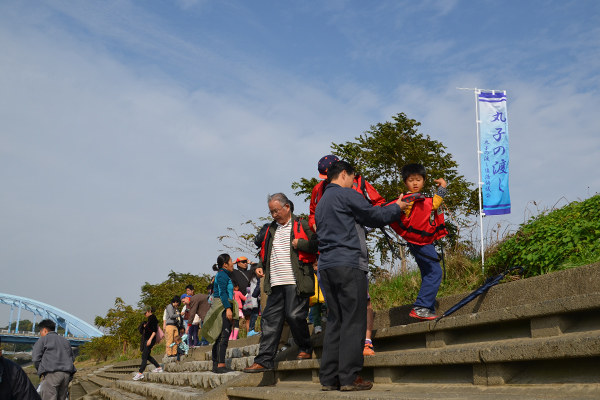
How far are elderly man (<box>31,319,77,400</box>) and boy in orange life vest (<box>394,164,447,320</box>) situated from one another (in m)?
6.38

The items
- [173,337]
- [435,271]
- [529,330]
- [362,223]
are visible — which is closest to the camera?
[529,330]

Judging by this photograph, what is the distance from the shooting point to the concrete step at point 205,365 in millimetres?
7293

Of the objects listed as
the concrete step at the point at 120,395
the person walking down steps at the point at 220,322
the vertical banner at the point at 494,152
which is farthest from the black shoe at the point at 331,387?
the concrete step at the point at 120,395

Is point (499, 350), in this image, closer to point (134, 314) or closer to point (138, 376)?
point (138, 376)

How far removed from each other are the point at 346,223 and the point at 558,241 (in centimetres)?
209

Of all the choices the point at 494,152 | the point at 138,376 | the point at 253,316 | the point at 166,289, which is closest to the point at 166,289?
the point at 166,289

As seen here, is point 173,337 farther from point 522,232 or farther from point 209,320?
point 522,232

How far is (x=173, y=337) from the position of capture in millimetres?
13688

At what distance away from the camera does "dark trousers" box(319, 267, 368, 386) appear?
155 inches

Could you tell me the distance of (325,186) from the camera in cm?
531

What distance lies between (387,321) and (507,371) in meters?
2.30

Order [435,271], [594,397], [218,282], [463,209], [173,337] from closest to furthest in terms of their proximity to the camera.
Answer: [594,397] < [435,271] < [218,282] < [173,337] < [463,209]

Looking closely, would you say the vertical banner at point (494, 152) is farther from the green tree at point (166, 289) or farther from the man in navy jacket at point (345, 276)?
the green tree at point (166, 289)

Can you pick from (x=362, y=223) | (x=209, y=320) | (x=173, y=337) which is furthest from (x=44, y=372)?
(x=362, y=223)
